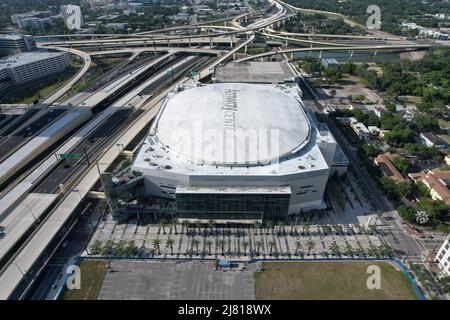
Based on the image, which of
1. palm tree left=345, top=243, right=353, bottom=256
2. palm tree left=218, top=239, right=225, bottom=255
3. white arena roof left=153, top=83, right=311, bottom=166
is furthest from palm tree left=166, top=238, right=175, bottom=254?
palm tree left=345, top=243, right=353, bottom=256

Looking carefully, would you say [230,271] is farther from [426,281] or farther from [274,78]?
[274,78]

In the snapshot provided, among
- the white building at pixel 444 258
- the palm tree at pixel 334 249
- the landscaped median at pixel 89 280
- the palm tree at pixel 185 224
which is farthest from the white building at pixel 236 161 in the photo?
the white building at pixel 444 258

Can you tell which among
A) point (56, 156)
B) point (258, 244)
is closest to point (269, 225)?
point (258, 244)

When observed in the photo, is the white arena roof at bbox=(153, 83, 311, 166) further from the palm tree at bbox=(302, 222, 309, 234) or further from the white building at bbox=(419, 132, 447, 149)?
the white building at bbox=(419, 132, 447, 149)

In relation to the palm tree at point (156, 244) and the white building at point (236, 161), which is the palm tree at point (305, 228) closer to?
the white building at point (236, 161)

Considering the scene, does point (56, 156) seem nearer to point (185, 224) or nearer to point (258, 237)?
point (185, 224)

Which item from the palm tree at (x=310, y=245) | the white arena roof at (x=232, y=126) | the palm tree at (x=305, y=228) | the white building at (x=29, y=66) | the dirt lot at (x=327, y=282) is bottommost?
the dirt lot at (x=327, y=282)
